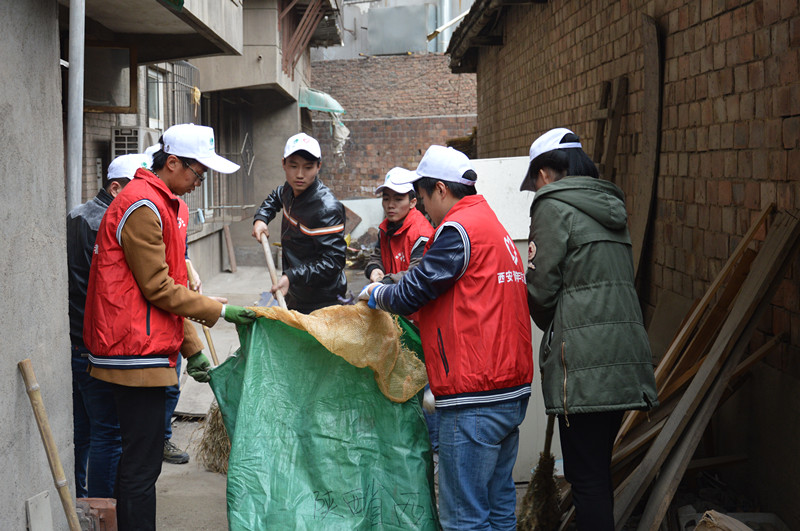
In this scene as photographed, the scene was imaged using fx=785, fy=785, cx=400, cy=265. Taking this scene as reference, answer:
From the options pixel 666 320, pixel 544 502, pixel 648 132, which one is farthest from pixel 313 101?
pixel 544 502

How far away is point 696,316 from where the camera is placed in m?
3.76

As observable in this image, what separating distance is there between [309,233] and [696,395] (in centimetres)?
234

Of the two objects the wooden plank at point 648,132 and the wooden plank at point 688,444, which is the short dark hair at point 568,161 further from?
the wooden plank at point 648,132

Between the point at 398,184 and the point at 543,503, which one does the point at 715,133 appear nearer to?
the point at 398,184

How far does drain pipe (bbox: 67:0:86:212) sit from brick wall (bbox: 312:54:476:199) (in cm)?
1961

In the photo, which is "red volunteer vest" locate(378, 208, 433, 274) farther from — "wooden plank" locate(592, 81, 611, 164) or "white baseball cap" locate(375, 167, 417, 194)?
"wooden plank" locate(592, 81, 611, 164)

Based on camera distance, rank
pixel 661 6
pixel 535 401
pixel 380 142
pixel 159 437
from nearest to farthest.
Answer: pixel 159 437 → pixel 535 401 → pixel 661 6 → pixel 380 142

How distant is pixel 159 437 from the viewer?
3.08 metres

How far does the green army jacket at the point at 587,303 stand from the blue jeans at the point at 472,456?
20cm

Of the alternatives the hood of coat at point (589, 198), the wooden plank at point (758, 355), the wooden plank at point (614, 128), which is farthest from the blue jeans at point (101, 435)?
the wooden plank at point (614, 128)

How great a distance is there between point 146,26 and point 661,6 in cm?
432

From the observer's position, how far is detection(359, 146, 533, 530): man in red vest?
110 inches

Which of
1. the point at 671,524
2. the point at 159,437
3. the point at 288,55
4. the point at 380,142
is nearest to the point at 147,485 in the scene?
the point at 159,437

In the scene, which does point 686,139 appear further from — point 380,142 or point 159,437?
point 380,142
